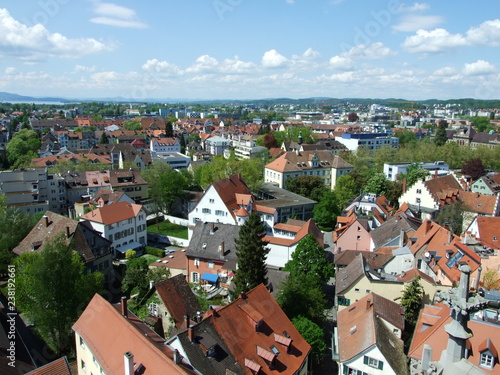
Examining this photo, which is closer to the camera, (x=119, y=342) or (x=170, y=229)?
(x=119, y=342)

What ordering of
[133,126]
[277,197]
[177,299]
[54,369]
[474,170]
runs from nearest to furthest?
[54,369]
[177,299]
[277,197]
[474,170]
[133,126]

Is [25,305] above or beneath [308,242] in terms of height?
beneath

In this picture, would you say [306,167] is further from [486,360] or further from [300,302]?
[486,360]

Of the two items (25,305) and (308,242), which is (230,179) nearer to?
(308,242)

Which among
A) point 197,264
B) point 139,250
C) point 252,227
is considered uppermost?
point 252,227

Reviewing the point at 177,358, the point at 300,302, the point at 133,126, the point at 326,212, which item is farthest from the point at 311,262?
the point at 133,126

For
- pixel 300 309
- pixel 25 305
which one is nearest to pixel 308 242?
pixel 300 309

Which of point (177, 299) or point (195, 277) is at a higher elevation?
point (177, 299)

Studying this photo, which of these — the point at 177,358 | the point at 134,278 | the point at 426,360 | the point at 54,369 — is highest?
the point at 426,360

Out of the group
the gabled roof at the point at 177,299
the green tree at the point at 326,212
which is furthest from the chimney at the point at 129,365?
the green tree at the point at 326,212
